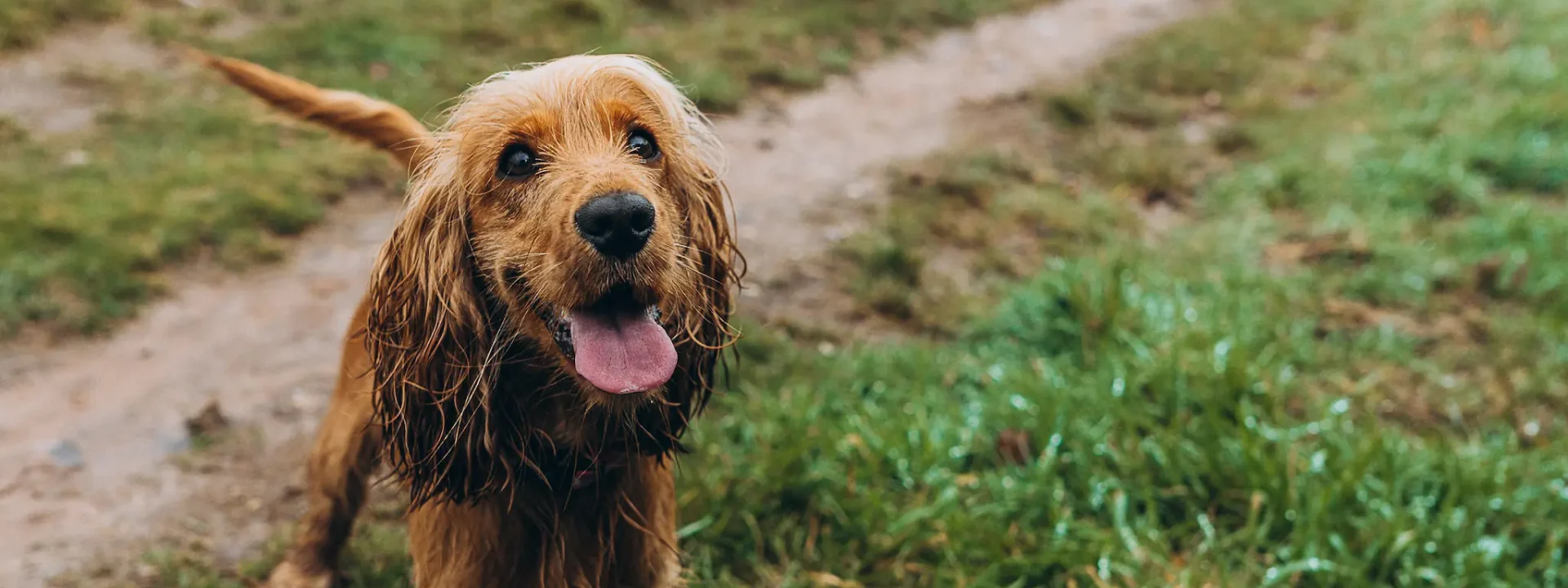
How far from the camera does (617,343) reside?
179 centimetres

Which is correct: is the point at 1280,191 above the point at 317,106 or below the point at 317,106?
below

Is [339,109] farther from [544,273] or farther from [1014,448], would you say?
[1014,448]

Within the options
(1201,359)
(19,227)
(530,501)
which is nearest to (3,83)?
(19,227)

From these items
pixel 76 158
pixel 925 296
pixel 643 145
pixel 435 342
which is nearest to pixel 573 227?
pixel 643 145

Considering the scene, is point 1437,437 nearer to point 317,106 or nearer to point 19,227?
point 317,106

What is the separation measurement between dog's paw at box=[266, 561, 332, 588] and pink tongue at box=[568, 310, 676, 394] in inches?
56.7

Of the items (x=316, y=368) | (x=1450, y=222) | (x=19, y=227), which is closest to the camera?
(x=316, y=368)

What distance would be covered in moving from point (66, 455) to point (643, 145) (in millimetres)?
2481

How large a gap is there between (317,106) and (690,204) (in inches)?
47.2

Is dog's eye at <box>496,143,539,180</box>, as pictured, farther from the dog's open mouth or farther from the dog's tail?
the dog's tail

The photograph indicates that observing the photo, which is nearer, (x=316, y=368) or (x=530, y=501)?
(x=530, y=501)

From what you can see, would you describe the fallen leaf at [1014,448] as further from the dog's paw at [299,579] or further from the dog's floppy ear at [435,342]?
the dog's paw at [299,579]

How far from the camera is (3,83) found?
5.46m

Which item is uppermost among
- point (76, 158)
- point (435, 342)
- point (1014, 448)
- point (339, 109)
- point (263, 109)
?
point (339, 109)
